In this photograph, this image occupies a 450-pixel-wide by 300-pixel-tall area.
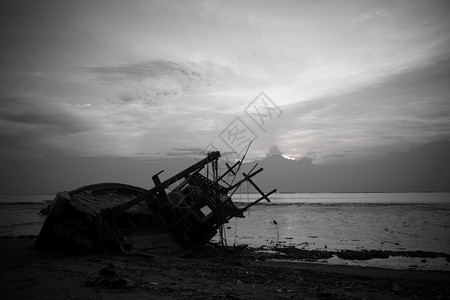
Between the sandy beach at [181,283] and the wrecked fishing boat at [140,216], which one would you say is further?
the wrecked fishing boat at [140,216]

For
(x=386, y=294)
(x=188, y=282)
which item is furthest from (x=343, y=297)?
(x=188, y=282)

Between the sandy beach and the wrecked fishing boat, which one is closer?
the sandy beach

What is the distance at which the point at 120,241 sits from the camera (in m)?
13.9

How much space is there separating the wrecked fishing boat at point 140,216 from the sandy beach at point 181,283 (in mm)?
921

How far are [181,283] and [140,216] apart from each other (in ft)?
31.7

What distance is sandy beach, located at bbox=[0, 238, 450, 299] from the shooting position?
7.09 metres

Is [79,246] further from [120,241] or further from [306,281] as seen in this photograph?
[306,281]

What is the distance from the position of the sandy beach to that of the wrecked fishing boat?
921 millimetres

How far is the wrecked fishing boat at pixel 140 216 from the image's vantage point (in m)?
13.6

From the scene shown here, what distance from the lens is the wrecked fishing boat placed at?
44.5 ft

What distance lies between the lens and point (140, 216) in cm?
1750

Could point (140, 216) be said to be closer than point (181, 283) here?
No

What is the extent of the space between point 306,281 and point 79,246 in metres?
9.94

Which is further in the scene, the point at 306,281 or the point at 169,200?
the point at 169,200
